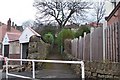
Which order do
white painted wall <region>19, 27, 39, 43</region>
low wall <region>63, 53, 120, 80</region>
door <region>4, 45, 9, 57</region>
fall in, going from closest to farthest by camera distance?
low wall <region>63, 53, 120, 80</region>, white painted wall <region>19, 27, 39, 43</region>, door <region>4, 45, 9, 57</region>

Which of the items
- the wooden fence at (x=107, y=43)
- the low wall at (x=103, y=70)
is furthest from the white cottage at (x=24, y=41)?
the low wall at (x=103, y=70)

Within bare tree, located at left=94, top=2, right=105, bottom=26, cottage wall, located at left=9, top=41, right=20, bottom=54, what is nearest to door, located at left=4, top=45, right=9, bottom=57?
cottage wall, located at left=9, top=41, right=20, bottom=54

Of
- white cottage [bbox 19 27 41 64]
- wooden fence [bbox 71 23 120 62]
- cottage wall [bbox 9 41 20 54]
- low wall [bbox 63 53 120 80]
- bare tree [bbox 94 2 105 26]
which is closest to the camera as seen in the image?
low wall [bbox 63 53 120 80]

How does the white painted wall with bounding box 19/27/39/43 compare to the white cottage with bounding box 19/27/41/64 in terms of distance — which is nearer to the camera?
the white painted wall with bounding box 19/27/39/43

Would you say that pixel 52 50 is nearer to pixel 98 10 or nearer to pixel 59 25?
pixel 59 25

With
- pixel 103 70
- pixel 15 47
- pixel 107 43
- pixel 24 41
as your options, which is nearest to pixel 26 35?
pixel 24 41

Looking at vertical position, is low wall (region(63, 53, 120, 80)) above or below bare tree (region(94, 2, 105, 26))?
below

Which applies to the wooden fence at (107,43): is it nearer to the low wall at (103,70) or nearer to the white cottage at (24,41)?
the low wall at (103,70)

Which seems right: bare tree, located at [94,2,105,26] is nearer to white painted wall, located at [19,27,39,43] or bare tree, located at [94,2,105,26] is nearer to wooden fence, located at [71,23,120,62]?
white painted wall, located at [19,27,39,43]

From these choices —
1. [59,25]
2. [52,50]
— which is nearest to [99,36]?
[52,50]

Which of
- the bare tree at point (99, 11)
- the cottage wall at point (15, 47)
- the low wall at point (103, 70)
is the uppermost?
the bare tree at point (99, 11)

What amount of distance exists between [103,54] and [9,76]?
4.16 m

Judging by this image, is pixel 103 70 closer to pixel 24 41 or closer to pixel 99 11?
pixel 24 41

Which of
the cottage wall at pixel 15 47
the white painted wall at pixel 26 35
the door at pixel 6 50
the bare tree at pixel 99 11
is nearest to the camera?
the white painted wall at pixel 26 35
